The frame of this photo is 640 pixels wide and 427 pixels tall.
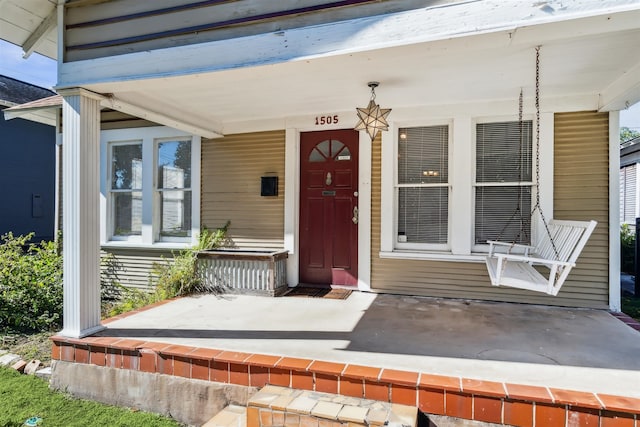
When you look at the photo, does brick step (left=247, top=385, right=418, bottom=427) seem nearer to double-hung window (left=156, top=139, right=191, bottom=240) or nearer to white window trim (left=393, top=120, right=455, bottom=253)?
white window trim (left=393, top=120, right=455, bottom=253)

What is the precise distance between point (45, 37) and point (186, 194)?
239cm

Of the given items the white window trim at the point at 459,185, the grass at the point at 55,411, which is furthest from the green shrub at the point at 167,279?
the white window trim at the point at 459,185

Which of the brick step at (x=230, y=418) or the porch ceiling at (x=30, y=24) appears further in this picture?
the porch ceiling at (x=30, y=24)

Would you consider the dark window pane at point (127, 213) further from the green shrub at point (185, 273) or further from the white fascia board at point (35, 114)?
the white fascia board at point (35, 114)

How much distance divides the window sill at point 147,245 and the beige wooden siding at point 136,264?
0.05 metres

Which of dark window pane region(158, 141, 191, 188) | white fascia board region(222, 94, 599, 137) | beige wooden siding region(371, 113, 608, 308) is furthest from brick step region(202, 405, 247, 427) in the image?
dark window pane region(158, 141, 191, 188)

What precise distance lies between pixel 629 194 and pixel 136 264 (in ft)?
36.6

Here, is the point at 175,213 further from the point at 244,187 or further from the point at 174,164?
the point at 244,187

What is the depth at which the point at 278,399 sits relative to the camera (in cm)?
207

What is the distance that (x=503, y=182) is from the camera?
3975mm

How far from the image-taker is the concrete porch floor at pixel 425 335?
87.3 inches

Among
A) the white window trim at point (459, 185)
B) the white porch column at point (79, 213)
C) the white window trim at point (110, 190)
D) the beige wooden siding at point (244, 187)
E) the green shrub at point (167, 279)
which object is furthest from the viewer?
the white window trim at point (110, 190)

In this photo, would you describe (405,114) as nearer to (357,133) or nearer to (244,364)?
(357,133)

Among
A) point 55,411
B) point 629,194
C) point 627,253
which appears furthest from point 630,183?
point 55,411
